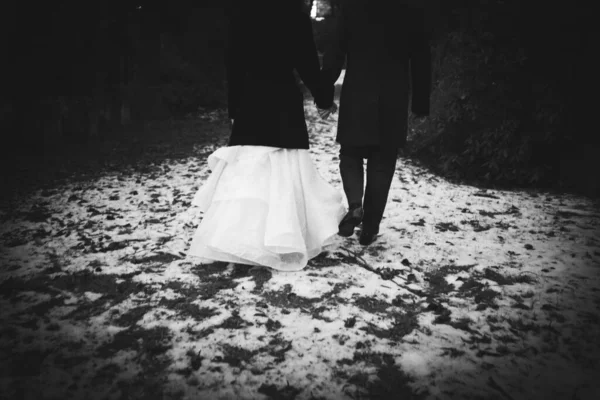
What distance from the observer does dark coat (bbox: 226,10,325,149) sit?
7.91 feet

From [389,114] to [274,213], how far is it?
A: 4.12 feet

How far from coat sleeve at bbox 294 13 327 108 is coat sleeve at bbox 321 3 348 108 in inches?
5.4

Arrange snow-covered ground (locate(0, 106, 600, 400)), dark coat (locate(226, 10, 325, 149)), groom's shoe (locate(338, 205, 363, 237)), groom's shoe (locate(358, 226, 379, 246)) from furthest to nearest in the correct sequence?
groom's shoe (locate(358, 226, 379, 246)) < groom's shoe (locate(338, 205, 363, 237)) < dark coat (locate(226, 10, 325, 149)) < snow-covered ground (locate(0, 106, 600, 400))

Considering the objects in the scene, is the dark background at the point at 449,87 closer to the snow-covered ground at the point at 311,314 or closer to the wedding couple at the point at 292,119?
the wedding couple at the point at 292,119

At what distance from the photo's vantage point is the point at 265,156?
2.62 m

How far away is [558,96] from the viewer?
4.37 m

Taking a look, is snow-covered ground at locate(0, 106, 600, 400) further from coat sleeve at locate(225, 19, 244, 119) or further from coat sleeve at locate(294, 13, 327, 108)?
coat sleeve at locate(294, 13, 327, 108)

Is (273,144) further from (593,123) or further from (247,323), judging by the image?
(593,123)

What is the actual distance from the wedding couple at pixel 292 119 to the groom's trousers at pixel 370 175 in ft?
0.04

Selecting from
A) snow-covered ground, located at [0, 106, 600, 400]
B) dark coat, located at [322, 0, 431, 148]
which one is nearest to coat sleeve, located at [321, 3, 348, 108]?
dark coat, located at [322, 0, 431, 148]

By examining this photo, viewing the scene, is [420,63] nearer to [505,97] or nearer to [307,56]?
[307,56]

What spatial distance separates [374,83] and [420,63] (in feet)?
1.32

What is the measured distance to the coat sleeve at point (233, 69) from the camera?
8.17 ft

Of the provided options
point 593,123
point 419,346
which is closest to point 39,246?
point 419,346
